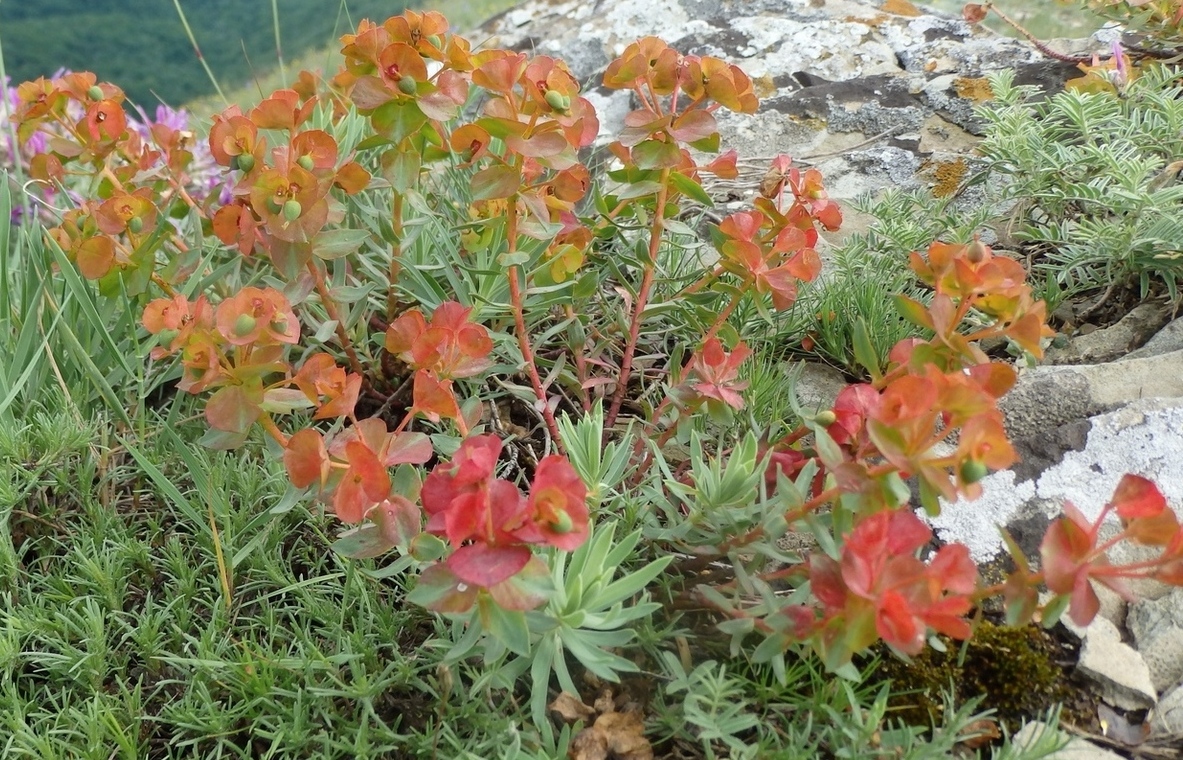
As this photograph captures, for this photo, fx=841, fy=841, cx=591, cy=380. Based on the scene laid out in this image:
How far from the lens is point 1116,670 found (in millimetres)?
1096

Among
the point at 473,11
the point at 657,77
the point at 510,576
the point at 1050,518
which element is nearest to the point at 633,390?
the point at 657,77

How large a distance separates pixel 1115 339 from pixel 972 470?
3.66ft

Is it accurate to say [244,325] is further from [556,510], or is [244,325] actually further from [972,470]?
[972,470]

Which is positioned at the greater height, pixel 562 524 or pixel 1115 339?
pixel 562 524

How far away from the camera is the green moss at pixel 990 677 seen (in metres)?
1.09

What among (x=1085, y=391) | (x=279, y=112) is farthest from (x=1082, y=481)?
(x=279, y=112)

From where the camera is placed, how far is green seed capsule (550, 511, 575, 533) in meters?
0.85

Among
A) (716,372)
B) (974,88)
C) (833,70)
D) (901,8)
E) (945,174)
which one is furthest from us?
(901,8)

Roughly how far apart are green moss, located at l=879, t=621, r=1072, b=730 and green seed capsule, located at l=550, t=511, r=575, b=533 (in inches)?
21.2

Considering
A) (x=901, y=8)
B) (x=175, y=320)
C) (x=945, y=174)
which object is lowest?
(x=945, y=174)

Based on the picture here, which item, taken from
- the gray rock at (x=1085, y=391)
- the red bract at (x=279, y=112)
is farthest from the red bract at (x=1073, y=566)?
the red bract at (x=279, y=112)

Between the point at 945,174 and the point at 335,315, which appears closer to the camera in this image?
the point at 335,315

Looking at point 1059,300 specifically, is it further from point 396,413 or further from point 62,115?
point 62,115

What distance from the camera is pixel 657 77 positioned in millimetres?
1367
